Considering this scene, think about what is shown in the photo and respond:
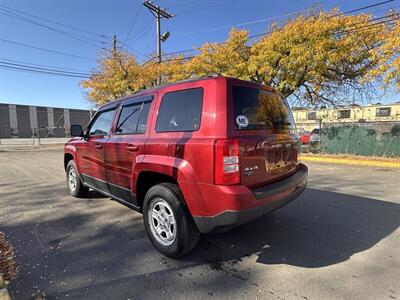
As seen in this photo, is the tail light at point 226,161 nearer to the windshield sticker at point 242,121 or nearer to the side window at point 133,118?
the windshield sticker at point 242,121

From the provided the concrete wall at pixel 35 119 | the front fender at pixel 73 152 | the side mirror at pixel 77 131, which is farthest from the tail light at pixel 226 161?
the concrete wall at pixel 35 119

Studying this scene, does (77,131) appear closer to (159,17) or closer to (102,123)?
(102,123)

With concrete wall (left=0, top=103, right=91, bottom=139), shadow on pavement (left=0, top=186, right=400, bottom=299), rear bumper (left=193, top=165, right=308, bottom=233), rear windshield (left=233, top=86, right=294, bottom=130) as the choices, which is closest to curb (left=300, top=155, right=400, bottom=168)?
shadow on pavement (left=0, top=186, right=400, bottom=299)

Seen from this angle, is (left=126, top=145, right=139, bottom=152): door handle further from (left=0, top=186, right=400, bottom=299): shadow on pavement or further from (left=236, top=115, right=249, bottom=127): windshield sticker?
(left=236, top=115, right=249, bottom=127): windshield sticker

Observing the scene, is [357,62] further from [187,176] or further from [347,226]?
[187,176]

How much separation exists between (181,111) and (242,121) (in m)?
0.73

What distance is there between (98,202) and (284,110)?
4071mm

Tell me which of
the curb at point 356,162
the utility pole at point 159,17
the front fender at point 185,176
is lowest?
the curb at point 356,162

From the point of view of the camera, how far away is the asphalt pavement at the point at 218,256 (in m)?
2.41

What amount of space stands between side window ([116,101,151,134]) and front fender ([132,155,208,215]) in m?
0.66

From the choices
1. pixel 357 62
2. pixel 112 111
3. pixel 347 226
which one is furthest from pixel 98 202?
pixel 357 62

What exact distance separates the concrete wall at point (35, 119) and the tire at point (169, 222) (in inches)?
1706

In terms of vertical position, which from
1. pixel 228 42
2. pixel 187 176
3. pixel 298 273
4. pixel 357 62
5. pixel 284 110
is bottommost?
pixel 298 273

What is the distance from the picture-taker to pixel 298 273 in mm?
2658
